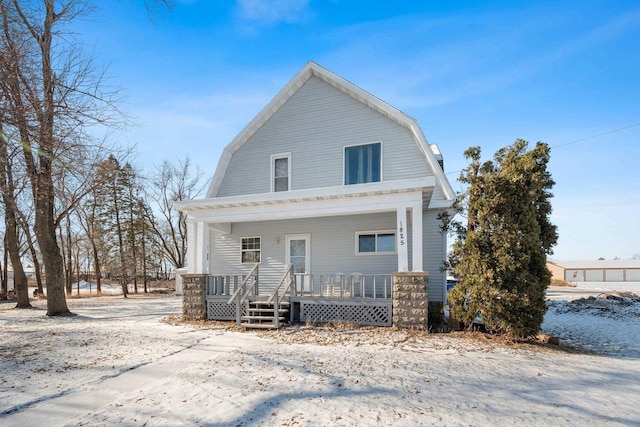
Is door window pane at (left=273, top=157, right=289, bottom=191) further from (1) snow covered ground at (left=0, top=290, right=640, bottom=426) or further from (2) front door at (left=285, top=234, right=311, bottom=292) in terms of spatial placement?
(1) snow covered ground at (left=0, top=290, right=640, bottom=426)

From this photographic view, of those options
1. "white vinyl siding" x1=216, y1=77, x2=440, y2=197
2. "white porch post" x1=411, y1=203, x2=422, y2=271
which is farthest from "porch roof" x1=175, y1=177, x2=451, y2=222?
"white vinyl siding" x1=216, y1=77, x2=440, y2=197

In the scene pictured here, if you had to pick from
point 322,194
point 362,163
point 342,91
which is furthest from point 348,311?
point 342,91

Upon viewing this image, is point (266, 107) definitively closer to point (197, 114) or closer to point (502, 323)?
point (197, 114)

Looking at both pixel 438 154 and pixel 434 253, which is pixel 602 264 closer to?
pixel 438 154

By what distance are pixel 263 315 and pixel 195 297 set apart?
2.31 metres

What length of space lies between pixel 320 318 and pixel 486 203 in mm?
5084

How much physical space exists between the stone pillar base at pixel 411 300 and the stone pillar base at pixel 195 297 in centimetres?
549

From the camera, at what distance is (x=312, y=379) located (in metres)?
5.10

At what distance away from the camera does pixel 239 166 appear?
1307 centimetres

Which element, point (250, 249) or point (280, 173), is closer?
point (280, 173)

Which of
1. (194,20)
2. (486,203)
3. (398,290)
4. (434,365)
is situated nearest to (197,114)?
(194,20)

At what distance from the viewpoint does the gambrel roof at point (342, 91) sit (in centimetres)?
1094

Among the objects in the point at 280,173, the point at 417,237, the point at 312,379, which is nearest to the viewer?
the point at 312,379

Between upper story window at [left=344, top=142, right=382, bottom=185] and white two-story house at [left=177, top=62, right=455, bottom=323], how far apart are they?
1.2 inches
